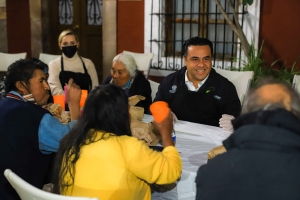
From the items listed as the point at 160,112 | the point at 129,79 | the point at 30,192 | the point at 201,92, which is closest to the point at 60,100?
the point at 129,79

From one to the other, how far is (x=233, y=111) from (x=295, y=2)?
217 centimetres

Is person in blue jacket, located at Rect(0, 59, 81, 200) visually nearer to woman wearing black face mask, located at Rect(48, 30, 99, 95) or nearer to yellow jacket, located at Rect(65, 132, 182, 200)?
yellow jacket, located at Rect(65, 132, 182, 200)

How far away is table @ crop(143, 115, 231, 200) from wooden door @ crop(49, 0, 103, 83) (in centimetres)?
367

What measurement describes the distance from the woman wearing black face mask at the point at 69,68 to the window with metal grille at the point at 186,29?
1.32 metres

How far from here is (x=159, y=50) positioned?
18.2 ft

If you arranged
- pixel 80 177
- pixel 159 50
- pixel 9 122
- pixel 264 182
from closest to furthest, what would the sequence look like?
pixel 264 182, pixel 80 177, pixel 9 122, pixel 159 50

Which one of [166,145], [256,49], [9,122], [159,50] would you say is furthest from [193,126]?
[159,50]

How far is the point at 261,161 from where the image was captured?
4.22 feet

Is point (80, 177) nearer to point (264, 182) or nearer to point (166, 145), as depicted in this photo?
point (166, 145)

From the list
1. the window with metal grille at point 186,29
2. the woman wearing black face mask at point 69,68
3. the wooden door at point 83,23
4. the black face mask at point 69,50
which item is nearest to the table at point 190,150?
the woman wearing black face mask at point 69,68

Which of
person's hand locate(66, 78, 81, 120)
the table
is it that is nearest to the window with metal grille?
the table

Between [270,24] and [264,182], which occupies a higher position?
[270,24]

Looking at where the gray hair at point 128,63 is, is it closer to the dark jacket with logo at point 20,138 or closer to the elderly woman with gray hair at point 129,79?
the elderly woman with gray hair at point 129,79

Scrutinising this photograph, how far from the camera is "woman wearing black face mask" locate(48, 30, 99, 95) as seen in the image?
4.21 meters
